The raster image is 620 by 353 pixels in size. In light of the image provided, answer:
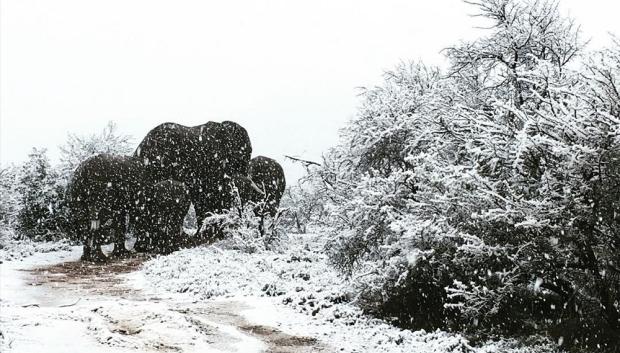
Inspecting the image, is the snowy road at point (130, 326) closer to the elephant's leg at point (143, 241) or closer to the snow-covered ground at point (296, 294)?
the snow-covered ground at point (296, 294)

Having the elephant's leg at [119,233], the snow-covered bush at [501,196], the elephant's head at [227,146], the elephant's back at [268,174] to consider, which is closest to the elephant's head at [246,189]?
the elephant's head at [227,146]

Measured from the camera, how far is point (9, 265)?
23.5m

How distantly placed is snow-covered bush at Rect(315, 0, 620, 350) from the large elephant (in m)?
17.7

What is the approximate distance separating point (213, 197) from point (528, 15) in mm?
22287

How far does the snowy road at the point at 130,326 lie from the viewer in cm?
803

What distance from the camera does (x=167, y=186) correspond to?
2786cm

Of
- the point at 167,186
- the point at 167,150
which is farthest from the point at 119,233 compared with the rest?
the point at 167,150

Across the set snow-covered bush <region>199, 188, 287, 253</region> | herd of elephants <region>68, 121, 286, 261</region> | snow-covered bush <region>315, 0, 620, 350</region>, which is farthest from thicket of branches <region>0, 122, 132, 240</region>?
snow-covered bush <region>315, 0, 620, 350</region>

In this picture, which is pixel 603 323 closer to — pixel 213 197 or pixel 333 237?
pixel 333 237

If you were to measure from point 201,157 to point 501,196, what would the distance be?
2504 cm

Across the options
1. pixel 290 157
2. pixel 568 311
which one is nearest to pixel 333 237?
pixel 290 157

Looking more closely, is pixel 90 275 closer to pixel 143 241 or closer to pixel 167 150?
pixel 143 241

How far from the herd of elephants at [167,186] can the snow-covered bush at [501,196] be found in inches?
503

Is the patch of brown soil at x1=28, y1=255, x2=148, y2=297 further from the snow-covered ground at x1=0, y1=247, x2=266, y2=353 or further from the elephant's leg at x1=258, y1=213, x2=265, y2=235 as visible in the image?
the elephant's leg at x1=258, y1=213, x2=265, y2=235
